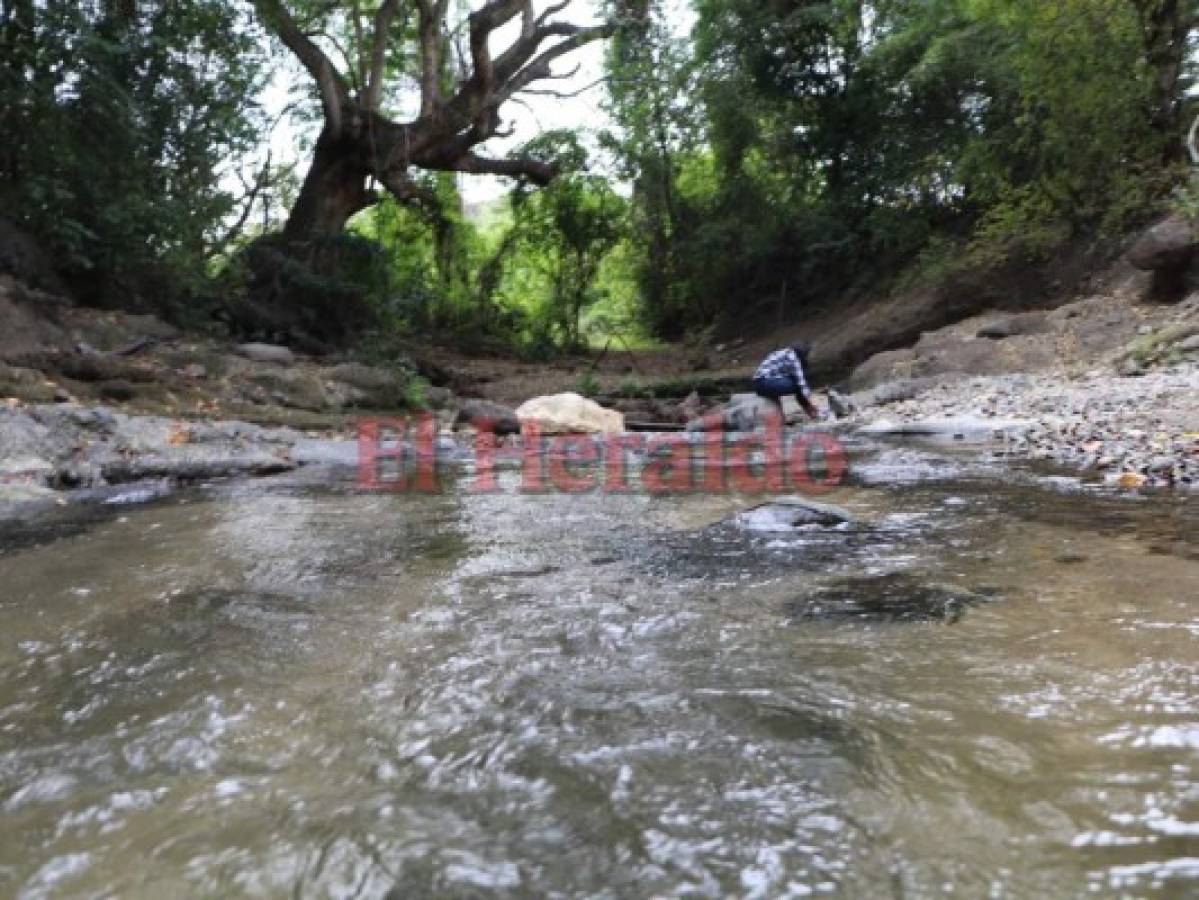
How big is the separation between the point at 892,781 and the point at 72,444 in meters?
6.38

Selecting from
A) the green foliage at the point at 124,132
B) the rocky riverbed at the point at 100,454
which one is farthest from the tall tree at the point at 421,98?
the rocky riverbed at the point at 100,454

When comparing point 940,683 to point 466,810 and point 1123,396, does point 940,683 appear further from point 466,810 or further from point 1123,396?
point 1123,396

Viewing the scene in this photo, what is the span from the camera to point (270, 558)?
11.2 feet

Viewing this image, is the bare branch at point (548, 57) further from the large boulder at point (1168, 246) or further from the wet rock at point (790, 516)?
the wet rock at point (790, 516)

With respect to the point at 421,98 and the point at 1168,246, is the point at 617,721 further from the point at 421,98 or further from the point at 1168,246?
the point at 421,98

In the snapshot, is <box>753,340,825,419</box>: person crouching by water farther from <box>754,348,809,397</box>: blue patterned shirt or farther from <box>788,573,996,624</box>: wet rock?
<box>788,573,996,624</box>: wet rock

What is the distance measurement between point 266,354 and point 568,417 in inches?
208

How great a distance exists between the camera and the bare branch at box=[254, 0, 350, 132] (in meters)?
13.0

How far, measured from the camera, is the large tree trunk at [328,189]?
16.1m

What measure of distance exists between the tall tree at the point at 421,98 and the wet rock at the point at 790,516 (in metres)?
13.6

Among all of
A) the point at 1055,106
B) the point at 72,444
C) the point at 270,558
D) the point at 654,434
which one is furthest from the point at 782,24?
the point at 270,558

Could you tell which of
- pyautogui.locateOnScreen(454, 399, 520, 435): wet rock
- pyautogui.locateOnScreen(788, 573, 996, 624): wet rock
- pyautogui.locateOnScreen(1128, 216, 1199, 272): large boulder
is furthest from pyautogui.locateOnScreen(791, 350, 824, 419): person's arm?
pyautogui.locateOnScreen(788, 573, 996, 624): wet rock

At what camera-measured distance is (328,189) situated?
16344mm

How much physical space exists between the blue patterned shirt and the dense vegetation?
19.2 ft
